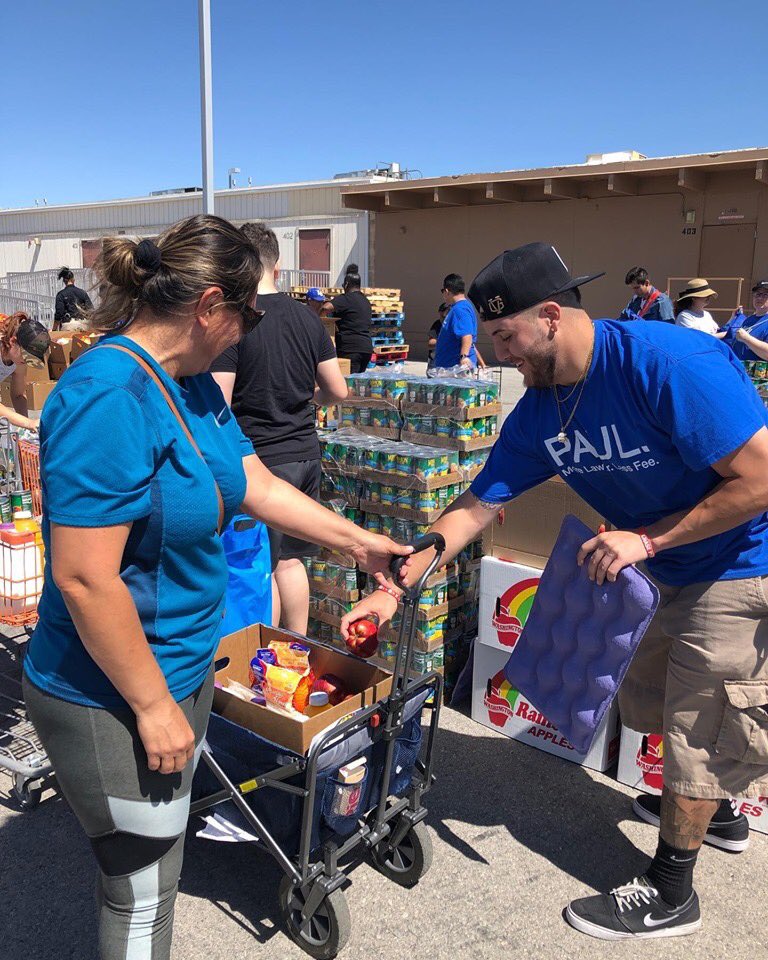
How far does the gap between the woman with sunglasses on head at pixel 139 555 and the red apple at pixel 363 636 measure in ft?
3.06

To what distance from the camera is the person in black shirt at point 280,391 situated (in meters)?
4.05

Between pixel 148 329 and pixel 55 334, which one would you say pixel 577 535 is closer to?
pixel 148 329

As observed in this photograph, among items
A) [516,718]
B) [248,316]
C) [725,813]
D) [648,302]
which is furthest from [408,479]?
[648,302]

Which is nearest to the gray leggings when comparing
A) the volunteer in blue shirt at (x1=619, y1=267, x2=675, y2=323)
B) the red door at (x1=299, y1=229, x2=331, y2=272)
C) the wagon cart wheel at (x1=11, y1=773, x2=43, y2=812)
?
the wagon cart wheel at (x1=11, y1=773, x2=43, y2=812)

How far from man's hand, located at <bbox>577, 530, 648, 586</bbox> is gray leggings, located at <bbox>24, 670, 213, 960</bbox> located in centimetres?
132

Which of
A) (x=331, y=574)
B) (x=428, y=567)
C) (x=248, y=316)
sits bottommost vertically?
(x=331, y=574)

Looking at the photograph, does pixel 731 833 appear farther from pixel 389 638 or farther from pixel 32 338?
pixel 32 338

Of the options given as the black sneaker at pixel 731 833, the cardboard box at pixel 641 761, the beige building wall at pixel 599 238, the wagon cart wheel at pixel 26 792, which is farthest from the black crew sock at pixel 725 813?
the beige building wall at pixel 599 238

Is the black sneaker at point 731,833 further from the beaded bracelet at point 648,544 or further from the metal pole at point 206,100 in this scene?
the metal pole at point 206,100

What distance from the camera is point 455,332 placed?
8602mm

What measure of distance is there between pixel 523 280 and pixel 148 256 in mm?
1204

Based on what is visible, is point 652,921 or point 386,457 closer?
point 652,921

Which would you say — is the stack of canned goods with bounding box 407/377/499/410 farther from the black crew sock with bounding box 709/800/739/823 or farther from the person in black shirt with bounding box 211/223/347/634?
the black crew sock with bounding box 709/800/739/823

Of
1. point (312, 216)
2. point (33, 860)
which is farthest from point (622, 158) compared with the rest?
point (33, 860)
